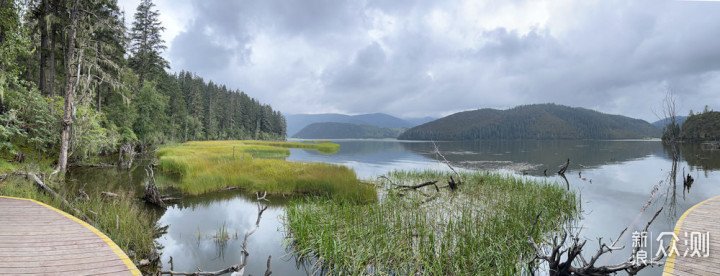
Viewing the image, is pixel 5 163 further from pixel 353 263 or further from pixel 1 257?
pixel 353 263

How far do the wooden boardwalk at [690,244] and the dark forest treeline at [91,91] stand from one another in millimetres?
22009

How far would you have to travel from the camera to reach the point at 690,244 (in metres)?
6.99

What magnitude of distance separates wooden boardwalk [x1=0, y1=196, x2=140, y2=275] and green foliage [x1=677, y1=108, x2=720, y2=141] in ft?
406

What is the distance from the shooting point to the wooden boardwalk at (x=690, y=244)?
562 cm

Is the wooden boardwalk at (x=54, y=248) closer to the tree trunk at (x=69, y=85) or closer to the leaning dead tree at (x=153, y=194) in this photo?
the leaning dead tree at (x=153, y=194)

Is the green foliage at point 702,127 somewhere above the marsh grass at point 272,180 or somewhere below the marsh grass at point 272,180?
above

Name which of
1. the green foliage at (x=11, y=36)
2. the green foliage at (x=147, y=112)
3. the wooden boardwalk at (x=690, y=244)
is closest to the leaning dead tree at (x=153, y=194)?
the green foliage at (x=11, y=36)

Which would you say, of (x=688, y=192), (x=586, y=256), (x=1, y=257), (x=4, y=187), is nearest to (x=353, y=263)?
(x=1, y=257)

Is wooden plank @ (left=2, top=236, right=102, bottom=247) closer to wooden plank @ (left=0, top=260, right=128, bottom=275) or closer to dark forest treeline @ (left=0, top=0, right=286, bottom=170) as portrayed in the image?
wooden plank @ (left=0, top=260, right=128, bottom=275)

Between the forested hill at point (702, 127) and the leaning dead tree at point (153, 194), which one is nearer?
the leaning dead tree at point (153, 194)

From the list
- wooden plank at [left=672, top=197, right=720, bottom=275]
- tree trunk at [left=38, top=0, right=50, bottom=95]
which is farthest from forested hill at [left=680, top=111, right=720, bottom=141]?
tree trunk at [left=38, top=0, right=50, bottom=95]

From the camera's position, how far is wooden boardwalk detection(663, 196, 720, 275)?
5.62 metres

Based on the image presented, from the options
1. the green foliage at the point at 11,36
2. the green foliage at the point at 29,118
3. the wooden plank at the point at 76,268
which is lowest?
the wooden plank at the point at 76,268

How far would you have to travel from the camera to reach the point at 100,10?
997 inches
